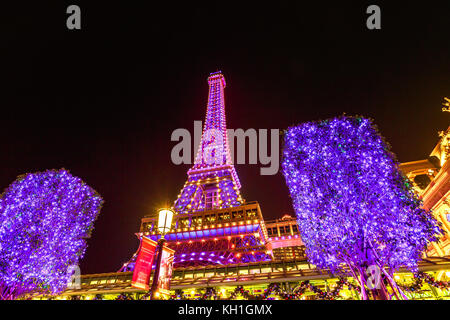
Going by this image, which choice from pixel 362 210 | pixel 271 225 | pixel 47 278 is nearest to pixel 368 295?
pixel 362 210

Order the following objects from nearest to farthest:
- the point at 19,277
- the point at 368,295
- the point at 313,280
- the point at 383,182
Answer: the point at 368,295 < the point at 383,182 < the point at 313,280 < the point at 19,277

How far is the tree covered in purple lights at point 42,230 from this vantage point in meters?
14.6

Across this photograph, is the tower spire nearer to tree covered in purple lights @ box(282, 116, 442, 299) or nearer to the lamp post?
tree covered in purple lights @ box(282, 116, 442, 299)

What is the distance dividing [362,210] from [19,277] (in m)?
19.8

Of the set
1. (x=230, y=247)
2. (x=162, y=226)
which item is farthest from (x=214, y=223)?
(x=162, y=226)

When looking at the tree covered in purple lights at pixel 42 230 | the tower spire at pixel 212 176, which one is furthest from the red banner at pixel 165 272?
the tower spire at pixel 212 176

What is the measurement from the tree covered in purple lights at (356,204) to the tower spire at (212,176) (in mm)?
35059

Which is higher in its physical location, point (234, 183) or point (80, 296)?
point (234, 183)

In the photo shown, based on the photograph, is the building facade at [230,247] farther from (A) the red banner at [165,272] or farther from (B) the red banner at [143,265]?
(A) the red banner at [165,272]

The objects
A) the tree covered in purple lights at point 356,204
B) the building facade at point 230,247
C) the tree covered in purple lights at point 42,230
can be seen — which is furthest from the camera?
the tree covered in purple lights at point 42,230

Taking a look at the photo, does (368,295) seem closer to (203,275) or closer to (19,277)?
(203,275)

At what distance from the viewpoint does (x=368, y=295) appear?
10344 millimetres

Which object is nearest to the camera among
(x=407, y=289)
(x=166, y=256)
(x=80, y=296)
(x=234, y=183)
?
(x=166, y=256)

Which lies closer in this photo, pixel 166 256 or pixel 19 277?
pixel 166 256
